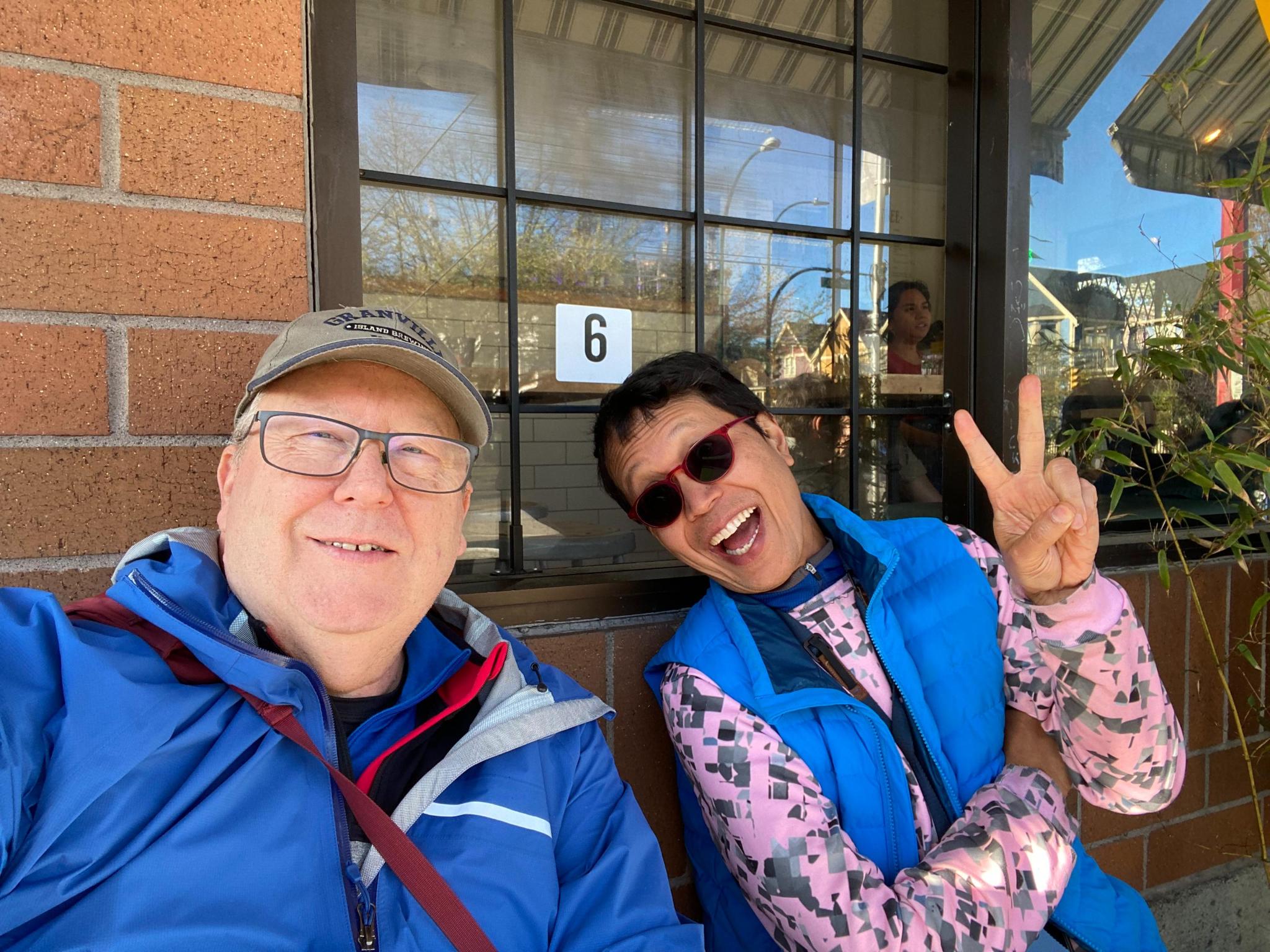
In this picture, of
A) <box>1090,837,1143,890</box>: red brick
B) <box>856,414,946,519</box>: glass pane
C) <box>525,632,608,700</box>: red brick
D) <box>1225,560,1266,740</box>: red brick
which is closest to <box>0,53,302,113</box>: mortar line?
<box>525,632,608,700</box>: red brick

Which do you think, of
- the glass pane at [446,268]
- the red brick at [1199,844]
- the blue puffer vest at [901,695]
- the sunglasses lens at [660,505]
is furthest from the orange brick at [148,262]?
the red brick at [1199,844]

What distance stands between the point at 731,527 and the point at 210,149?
1.24m

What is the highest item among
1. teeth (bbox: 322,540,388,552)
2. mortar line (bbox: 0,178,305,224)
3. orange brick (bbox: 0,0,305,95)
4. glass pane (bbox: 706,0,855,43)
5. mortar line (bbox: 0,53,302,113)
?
glass pane (bbox: 706,0,855,43)

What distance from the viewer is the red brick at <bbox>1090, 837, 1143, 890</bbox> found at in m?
2.55

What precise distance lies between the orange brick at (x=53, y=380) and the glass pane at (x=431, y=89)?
84 cm

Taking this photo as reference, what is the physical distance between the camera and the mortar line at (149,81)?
129 cm

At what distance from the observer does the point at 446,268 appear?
6.70 feet

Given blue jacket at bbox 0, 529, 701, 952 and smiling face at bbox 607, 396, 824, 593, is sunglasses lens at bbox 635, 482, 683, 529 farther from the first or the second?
blue jacket at bbox 0, 529, 701, 952

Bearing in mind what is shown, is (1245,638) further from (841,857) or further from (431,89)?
(431,89)

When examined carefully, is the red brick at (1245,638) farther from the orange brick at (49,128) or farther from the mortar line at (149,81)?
the orange brick at (49,128)

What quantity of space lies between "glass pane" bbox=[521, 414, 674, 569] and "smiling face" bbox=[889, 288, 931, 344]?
3.84 ft

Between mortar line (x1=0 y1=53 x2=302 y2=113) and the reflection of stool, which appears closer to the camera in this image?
mortar line (x1=0 y1=53 x2=302 y2=113)

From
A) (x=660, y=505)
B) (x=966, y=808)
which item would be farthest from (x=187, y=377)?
(x=966, y=808)

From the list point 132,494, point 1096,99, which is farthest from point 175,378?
point 1096,99
